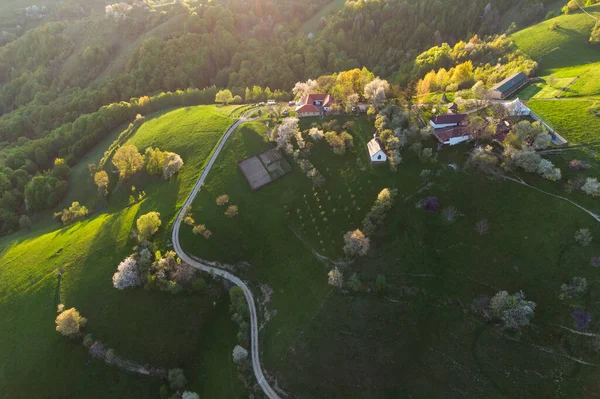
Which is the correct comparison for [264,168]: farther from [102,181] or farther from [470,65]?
[470,65]

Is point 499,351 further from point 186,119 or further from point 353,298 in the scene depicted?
point 186,119

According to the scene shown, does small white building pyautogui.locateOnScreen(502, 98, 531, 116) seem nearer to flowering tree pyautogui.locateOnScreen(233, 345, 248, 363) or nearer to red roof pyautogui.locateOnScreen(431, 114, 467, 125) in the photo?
red roof pyautogui.locateOnScreen(431, 114, 467, 125)

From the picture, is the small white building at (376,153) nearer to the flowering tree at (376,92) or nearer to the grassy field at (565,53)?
the flowering tree at (376,92)

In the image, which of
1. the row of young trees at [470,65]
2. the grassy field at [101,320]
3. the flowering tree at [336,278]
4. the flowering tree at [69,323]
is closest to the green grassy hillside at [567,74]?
the row of young trees at [470,65]

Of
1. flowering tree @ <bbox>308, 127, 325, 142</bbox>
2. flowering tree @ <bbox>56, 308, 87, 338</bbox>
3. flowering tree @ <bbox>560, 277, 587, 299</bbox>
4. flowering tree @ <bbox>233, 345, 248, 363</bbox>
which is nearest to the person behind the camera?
flowering tree @ <bbox>560, 277, 587, 299</bbox>

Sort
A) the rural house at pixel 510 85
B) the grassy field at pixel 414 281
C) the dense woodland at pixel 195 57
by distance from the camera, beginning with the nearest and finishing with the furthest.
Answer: the grassy field at pixel 414 281
the rural house at pixel 510 85
the dense woodland at pixel 195 57

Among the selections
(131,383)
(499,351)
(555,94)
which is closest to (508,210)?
(499,351)

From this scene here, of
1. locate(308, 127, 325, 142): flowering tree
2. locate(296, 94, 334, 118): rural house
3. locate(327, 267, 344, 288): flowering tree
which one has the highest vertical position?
locate(296, 94, 334, 118): rural house

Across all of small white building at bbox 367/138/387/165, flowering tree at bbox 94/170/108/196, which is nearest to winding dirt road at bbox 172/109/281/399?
flowering tree at bbox 94/170/108/196
